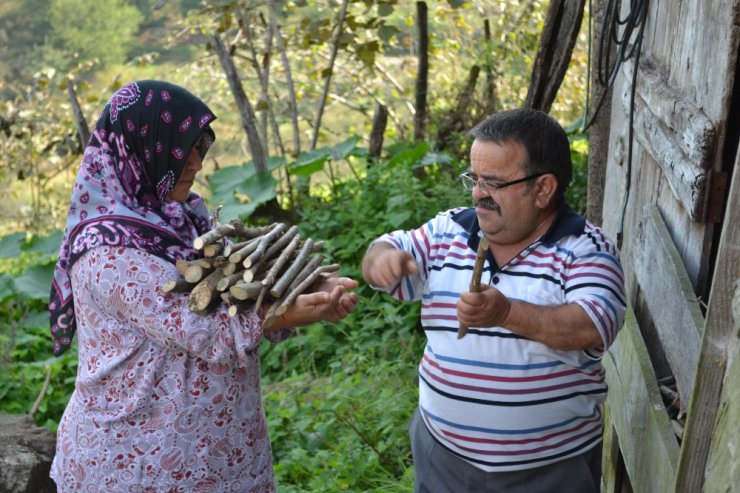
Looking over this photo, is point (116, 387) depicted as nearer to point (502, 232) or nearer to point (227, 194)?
point (502, 232)

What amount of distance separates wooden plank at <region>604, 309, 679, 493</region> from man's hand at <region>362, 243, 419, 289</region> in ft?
2.54

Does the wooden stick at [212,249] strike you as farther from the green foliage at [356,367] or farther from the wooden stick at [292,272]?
the green foliage at [356,367]

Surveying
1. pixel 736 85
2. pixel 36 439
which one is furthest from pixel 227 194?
pixel 736 85

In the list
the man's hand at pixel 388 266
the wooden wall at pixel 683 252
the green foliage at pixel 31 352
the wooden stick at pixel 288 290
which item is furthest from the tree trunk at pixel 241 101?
the man's hand at pixel 388 266

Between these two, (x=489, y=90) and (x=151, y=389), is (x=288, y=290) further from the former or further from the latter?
(x=489, y=90)

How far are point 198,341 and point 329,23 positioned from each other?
21.1ft

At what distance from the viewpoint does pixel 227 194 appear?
816 centimetres

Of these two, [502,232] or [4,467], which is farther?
[4,467]

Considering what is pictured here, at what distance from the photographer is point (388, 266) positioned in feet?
8.18

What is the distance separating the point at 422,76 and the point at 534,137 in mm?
6317

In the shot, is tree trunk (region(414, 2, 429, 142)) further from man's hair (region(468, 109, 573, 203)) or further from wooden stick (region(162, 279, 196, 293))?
wooden stick (region(162, 279, 196, 293))

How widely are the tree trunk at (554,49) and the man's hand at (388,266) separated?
2730 mm

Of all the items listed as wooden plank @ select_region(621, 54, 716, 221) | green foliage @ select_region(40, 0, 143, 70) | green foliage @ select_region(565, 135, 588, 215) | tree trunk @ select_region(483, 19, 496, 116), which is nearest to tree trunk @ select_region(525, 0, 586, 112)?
wooden plank @ select_region(621, 54, 716, 221)

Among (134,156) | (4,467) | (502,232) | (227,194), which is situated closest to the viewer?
(502,232)
